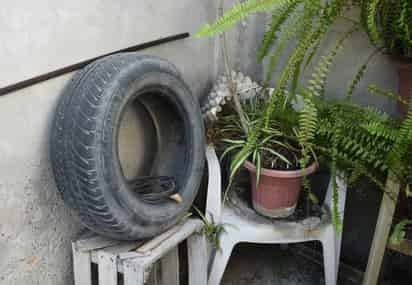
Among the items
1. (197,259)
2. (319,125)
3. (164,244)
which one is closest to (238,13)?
(319,125)

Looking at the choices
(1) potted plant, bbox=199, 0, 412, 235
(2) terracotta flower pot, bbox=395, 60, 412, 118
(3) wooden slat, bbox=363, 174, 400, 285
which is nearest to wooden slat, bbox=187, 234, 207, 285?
(1) potted plant, bbox=199, 0, 412, 235

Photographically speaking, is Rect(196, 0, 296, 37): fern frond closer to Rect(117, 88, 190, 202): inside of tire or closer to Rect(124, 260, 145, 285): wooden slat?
Rect(117, 88, 190, 202): inside of tire

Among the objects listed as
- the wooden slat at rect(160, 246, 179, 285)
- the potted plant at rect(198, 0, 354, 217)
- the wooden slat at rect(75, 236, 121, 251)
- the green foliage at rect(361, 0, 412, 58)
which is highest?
the green foliage at rect(361, 0, 412, 58)

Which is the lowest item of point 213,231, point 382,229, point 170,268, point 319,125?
point 170,268

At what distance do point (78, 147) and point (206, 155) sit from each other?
0.54 metres

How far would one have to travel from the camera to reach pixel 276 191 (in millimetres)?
1438

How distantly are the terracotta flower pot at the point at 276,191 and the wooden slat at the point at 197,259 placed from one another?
0.77 feet

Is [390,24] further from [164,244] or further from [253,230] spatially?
[164,244]

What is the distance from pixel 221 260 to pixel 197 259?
8 cm

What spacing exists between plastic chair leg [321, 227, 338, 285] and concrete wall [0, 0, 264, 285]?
830mm

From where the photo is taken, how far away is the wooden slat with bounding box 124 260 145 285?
119 cm

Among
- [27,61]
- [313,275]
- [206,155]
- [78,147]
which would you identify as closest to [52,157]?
[78,147]

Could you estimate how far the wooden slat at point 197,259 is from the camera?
4.77ft

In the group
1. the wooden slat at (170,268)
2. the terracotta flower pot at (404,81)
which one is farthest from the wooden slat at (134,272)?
the terracotta flower pot at (404,81)
